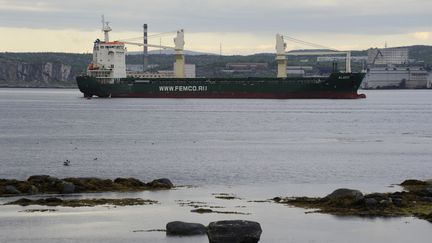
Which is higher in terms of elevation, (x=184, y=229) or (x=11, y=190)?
(x=184, y=229)

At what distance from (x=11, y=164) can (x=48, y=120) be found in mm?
49665

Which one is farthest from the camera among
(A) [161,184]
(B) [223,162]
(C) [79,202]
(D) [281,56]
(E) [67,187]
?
(D) [281,56]

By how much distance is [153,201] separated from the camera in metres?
31.2

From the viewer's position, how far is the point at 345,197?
29.7m

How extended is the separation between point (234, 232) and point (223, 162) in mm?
25475

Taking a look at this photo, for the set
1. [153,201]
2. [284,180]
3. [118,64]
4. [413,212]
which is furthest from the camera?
[118,64]

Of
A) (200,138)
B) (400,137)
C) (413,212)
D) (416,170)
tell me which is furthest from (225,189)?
(400,137)

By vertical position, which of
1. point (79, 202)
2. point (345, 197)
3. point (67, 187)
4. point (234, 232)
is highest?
point (234, 232)

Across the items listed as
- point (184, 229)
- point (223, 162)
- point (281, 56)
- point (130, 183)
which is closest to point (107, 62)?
point (281, 56)

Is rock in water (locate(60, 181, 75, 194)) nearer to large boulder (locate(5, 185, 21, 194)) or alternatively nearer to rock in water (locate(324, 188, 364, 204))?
large boulder (locate(5, 185, 21, 194))

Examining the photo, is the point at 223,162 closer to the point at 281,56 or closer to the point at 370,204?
the point at 370,204

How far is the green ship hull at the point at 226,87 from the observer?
140 metres

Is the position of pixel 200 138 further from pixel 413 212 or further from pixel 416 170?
pixel 413 212

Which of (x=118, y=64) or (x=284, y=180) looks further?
(x=118, y=64)
